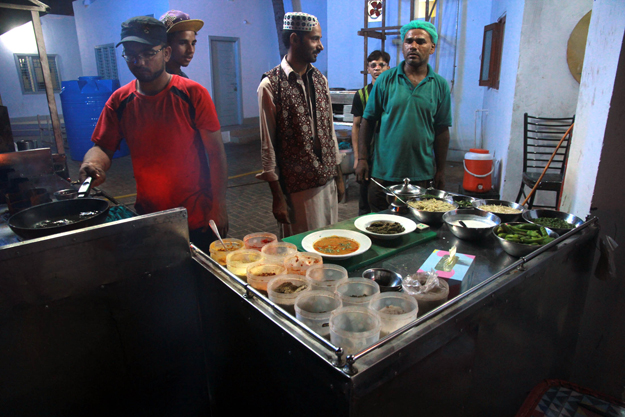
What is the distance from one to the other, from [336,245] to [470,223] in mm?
840

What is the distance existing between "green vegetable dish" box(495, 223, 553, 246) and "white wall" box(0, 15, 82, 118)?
1565 centimetres

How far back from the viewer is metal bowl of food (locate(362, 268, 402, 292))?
156cm

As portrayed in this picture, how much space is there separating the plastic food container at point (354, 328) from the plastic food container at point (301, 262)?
37cm

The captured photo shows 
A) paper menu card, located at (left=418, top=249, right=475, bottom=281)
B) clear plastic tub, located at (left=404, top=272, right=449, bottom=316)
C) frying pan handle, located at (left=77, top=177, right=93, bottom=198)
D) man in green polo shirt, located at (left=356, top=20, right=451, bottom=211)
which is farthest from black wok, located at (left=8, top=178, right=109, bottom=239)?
man in green polo shirt, located at (left=356, top=20, right=451, bottom=211)

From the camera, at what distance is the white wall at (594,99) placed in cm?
199

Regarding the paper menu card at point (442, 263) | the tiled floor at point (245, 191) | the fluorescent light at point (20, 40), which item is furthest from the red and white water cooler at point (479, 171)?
the fluorescent light at point (20, 40)

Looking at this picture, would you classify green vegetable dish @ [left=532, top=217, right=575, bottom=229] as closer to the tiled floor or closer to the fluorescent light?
the tiled floor

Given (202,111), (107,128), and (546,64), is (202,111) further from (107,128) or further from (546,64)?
(546,64)

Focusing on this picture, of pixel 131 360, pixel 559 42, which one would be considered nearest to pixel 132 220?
pixel 131 360

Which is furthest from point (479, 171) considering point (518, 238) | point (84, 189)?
point (84, 189)

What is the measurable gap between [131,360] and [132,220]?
23.5 inches

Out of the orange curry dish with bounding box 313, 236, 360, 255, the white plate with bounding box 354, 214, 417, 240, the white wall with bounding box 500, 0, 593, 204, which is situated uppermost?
the white wall with bounding box 500, 0, 593, 204

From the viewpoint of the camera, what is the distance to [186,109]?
92.8 inches

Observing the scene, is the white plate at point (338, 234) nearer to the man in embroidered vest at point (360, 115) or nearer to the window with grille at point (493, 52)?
the man in embroidered vest at point (360, 115)
